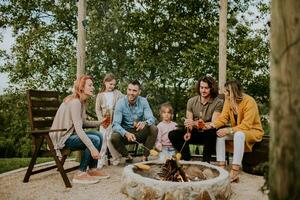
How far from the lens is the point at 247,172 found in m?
6.09

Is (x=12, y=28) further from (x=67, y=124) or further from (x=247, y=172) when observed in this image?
(x=247, y=172)

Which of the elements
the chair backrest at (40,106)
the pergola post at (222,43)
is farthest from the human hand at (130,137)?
the pergola post at (222,43)

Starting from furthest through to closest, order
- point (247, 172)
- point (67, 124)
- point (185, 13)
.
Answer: point (185, 13) → point (247, 172) → point (67, 124)

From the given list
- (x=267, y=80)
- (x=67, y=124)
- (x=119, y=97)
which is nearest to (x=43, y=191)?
(x=67, y=124)

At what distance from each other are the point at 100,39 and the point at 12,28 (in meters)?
3.03

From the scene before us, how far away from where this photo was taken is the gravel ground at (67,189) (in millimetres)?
4530

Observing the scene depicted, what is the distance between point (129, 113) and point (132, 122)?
161 millimetres

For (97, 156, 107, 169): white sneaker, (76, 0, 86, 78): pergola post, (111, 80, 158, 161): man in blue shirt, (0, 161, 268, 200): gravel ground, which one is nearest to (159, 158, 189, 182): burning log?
(0, 161, 268, 200): gravel ground

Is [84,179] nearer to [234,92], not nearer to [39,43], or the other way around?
[234,92]

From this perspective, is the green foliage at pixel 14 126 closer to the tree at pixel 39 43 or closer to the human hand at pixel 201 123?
the tree at pixel 39 43

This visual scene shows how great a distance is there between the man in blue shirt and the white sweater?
3.11ft

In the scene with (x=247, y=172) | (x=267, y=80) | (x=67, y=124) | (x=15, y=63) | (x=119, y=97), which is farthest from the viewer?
(x=15, y=63)

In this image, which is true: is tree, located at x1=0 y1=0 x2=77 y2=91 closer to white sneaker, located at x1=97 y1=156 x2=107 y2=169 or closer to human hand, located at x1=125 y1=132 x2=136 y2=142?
white sneaker, located at x1=97 y1=156 x2=107 y2=169

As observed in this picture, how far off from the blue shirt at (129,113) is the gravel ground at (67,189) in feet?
2.82
